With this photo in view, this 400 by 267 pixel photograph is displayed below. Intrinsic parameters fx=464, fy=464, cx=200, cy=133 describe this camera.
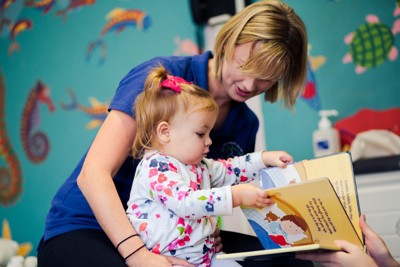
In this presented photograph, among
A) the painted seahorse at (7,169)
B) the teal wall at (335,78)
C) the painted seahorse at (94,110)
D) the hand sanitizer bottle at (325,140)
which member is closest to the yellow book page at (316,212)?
the hand sanitizer bottle at (325,140)

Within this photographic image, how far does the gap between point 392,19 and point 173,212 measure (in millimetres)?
2022

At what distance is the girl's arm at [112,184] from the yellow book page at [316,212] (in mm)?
339

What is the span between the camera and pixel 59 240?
4.28 feet

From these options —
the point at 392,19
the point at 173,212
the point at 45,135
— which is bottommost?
the point at 45,135

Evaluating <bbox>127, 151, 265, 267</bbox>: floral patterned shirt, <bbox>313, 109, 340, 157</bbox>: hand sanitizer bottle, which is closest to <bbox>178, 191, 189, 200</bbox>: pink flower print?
<bbox>127, 151, 265, 267</bbox>: floral patterned shirt

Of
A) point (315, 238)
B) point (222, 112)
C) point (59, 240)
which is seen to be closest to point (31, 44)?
point (222, 112)

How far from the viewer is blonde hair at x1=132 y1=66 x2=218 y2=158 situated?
50.1 inches

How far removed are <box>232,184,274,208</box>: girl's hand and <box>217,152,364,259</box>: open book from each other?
2 centimetres

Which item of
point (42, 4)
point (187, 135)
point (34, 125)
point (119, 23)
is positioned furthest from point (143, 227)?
point (42, 4)

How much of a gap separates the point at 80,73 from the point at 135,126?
6.56 ft

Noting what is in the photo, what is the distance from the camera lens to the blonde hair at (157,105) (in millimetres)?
1272

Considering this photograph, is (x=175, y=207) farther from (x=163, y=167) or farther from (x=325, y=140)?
(x=325, y=140)

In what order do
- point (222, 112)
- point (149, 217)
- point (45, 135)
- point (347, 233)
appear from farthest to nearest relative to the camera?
point (45, 135)
point (222, 112)
point (149, 217)
point (347, 233)

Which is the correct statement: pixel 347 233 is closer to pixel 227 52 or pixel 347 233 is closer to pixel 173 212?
pixel 173 212
